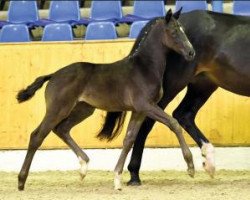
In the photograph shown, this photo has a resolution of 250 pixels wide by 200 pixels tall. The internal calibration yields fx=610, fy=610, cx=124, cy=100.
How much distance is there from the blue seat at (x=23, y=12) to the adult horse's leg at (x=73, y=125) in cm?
581

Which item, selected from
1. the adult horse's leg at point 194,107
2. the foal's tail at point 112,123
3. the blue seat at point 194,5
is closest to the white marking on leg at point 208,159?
the adult horse's leg at point 194,107

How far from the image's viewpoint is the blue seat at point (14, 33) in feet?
34.6

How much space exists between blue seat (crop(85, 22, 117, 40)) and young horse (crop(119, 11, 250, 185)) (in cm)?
349

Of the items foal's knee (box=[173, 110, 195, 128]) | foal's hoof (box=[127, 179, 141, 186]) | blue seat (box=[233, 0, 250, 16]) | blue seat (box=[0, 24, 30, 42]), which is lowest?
foal's hoof (box=[127, 179, 141, 186])

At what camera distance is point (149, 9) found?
37.9ft

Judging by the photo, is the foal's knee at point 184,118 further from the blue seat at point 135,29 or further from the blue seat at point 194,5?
the blue seat at point 194,5

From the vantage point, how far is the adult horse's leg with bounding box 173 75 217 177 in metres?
6.91

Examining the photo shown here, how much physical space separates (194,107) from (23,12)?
5.98 m

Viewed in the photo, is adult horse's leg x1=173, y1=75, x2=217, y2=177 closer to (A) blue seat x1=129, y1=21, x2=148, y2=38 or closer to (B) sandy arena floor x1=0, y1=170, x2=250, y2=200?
(B) sandy arena floor x1=0, y1=170, x2=250, y2=200

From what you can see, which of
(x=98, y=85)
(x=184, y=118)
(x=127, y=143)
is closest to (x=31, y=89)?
(x=98, y=85)

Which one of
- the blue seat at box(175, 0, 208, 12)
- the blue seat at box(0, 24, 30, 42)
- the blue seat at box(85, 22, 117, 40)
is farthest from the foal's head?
the blue seat at box(175, 0, 208, 12)

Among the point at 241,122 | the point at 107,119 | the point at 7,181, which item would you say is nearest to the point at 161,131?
the point at 241,122

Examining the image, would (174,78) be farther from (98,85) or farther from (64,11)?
(64,11)

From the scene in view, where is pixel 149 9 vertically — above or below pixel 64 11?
above
